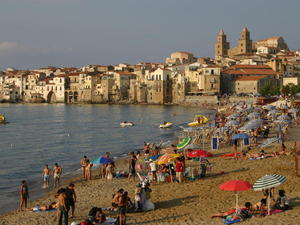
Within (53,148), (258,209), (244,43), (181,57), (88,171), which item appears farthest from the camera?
(181,57)

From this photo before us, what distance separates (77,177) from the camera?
640 inches

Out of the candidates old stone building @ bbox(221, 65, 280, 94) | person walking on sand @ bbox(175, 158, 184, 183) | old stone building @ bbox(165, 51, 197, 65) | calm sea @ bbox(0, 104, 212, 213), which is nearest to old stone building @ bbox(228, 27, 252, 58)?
old stone building @ bbox(165, 51, 197, 65)

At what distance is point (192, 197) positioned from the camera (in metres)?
10.9

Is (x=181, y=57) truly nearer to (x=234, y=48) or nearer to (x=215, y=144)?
(x=234, y=48)

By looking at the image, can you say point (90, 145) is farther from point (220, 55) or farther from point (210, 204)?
point (220, 55)

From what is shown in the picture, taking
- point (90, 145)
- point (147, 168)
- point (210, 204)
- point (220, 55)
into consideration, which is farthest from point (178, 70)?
point (210, 204)

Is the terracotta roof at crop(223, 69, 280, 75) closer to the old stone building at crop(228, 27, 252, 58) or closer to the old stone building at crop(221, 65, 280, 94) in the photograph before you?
the old stone building at crop(221, 65, 280, 94)

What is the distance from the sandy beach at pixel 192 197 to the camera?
9188 mm

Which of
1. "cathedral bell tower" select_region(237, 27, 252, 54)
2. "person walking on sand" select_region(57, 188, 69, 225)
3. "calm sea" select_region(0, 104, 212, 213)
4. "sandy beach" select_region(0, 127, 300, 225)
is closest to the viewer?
"person walking on sand" select_region(57, 188, 69, 225)

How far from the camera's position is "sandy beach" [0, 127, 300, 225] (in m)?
9.19

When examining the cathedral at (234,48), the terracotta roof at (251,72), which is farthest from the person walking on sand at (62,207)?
the cathedral at (234,48)

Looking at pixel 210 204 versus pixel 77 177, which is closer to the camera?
pixel 210 204

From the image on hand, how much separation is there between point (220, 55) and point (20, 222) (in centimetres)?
10600

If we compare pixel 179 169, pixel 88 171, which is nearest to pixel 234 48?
pixel 88 171
